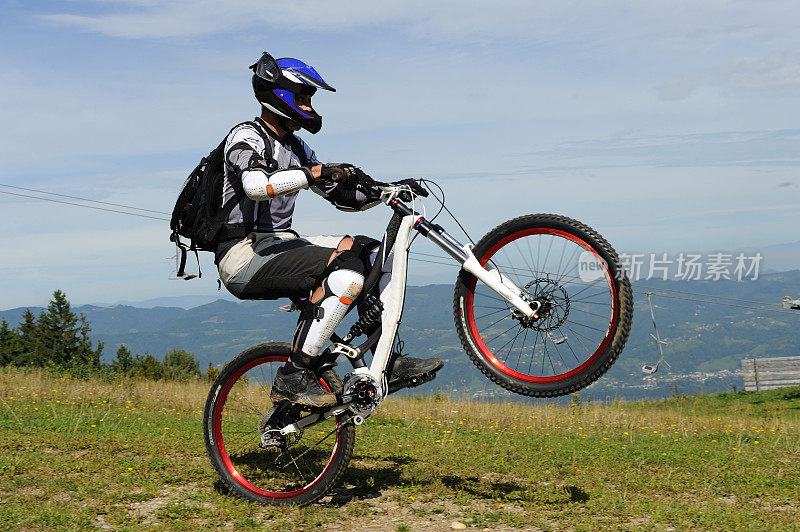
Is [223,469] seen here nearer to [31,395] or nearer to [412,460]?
[412,460]

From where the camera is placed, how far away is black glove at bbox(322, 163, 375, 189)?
505cm

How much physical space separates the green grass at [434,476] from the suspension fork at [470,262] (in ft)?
6.07

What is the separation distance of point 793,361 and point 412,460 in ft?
125

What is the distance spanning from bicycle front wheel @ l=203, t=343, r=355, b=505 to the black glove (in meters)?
1.57

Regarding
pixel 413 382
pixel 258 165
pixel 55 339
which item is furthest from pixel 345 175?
pixel 55 339

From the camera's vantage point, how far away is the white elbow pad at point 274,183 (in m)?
5.02

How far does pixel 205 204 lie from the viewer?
560 centimetres

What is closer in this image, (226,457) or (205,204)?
(205,204)

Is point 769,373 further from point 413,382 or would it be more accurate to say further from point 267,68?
point 267,68

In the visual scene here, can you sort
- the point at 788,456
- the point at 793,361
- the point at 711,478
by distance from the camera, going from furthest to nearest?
the point at 793,361
the point at 788,456
the point at 711,478

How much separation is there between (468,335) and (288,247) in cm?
166

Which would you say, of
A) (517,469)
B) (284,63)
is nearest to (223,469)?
(517,469)

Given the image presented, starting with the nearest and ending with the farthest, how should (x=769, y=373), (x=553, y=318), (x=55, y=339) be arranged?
(x=553, y=318) < (x=769, y=373) < (x=55, y=339)

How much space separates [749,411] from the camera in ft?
89.5
